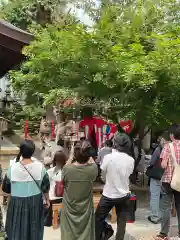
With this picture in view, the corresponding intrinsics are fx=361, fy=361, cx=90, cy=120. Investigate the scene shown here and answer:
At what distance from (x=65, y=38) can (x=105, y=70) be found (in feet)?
3.18

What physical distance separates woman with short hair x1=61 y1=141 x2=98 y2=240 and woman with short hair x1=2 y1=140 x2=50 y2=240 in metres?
0.32

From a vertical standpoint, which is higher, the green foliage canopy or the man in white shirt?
the green foliage canopy

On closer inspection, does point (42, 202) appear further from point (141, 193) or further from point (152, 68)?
point (141, 193)

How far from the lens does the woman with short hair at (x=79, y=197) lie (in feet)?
15.2

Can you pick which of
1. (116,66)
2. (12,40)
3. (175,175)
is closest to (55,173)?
(175,175)

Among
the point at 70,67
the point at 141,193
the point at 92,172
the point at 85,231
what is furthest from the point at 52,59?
the point at 141,193

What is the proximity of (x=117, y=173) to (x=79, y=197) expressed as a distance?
654mm

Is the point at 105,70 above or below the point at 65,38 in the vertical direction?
below

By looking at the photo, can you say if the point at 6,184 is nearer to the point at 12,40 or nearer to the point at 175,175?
the point at 175,175

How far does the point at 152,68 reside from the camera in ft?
20.2

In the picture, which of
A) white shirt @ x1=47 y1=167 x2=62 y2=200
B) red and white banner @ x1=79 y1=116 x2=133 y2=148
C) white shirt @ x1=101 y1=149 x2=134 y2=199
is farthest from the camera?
red and white banner @ x1=79 y1=116 x2=133 y2=148

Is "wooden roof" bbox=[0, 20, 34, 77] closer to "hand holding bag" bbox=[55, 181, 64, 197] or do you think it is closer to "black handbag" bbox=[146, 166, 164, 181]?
"hand holding bag" bbox=[55, 181, 64, 197]

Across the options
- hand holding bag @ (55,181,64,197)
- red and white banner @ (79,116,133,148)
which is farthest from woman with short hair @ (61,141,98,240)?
red and white banner @ (79,116,133,148)

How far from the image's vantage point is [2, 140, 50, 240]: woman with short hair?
178 inches
